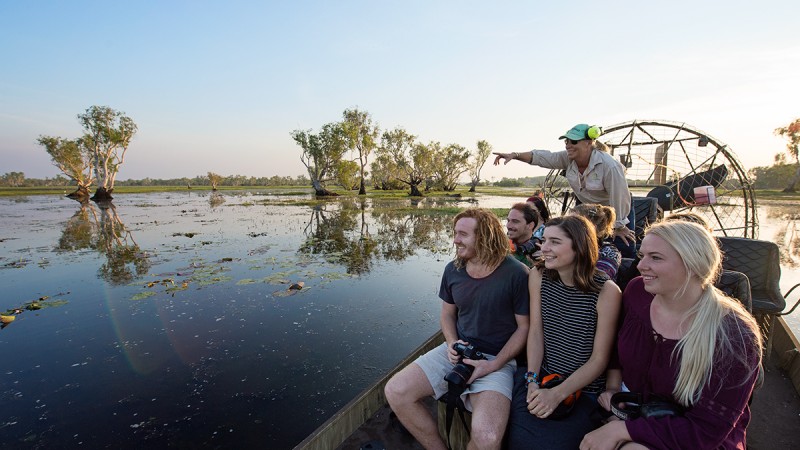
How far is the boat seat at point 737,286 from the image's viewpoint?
8.52 ft

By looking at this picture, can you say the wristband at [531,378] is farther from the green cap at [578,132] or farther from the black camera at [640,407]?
the green cap at [578,132]

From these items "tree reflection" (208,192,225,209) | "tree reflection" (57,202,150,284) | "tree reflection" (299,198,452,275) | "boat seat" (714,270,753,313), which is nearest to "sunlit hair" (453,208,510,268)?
"boat seat" (714,270,753,313)

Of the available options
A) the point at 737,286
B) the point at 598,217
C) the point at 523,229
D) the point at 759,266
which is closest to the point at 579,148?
the point at 523,229

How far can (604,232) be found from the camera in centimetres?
→ 324

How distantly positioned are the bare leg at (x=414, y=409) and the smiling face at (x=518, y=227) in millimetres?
2122

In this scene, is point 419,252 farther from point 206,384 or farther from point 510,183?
point 510,183

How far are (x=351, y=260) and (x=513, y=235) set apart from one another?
705cm

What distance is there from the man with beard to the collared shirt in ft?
6.90

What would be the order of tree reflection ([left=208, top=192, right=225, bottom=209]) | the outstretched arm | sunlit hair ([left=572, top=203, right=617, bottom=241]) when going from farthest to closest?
tree reflection ([left=208, top=192, right=225, bottom=209]) → the outstretched arm → sunlit hair ([left=572, top=203, right=617, bottom=241])

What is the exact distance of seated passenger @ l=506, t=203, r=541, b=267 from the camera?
3.92 metres

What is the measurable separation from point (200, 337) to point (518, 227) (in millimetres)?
5125

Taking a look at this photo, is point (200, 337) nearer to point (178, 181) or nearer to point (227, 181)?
point (227, 181)

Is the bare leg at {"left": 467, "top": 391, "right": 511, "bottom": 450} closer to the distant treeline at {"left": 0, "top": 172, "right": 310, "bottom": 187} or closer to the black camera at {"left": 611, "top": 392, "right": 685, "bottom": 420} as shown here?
the black camera at {"left": 611, "top": 392, "right": 685, "bottom": 420}

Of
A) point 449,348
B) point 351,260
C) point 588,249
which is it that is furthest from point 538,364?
point 351,260
